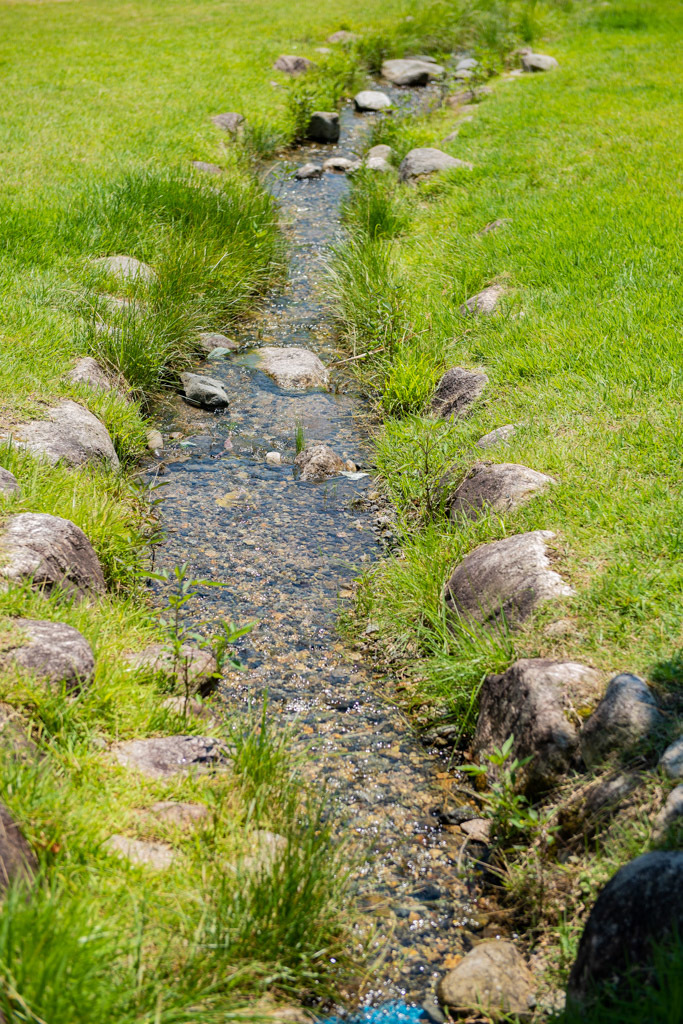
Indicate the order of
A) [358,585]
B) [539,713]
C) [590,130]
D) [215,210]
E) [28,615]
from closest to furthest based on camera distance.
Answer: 1. [539,713]
2. [28,615]
3. [358,585]
4. [215,210]
5. [590,130]

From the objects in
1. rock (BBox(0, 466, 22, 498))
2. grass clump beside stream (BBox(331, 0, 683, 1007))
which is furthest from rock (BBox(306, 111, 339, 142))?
rock (BBox(0, 466, 22, 498))

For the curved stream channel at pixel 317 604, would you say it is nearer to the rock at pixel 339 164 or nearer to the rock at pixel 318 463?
the rock at pixel 318 463

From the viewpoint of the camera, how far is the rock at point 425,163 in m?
9.35

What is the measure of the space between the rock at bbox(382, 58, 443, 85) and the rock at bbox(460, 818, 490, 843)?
14.6 meters

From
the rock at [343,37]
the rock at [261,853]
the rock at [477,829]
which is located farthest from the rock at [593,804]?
the rock at [343,37]

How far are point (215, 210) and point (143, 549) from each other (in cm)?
440

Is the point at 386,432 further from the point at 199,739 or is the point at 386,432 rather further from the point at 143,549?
the point at 199,739

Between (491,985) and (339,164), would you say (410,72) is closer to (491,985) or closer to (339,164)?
(339,164)

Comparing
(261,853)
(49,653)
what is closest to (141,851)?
(261,853)

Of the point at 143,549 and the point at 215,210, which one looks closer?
the point at 143,549

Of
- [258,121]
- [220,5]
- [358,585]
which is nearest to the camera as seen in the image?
[358,585]

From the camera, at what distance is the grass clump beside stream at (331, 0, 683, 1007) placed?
3.37m

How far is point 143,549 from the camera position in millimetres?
4750

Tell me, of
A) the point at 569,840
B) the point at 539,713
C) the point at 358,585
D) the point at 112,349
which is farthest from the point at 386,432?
the point at 569,840
